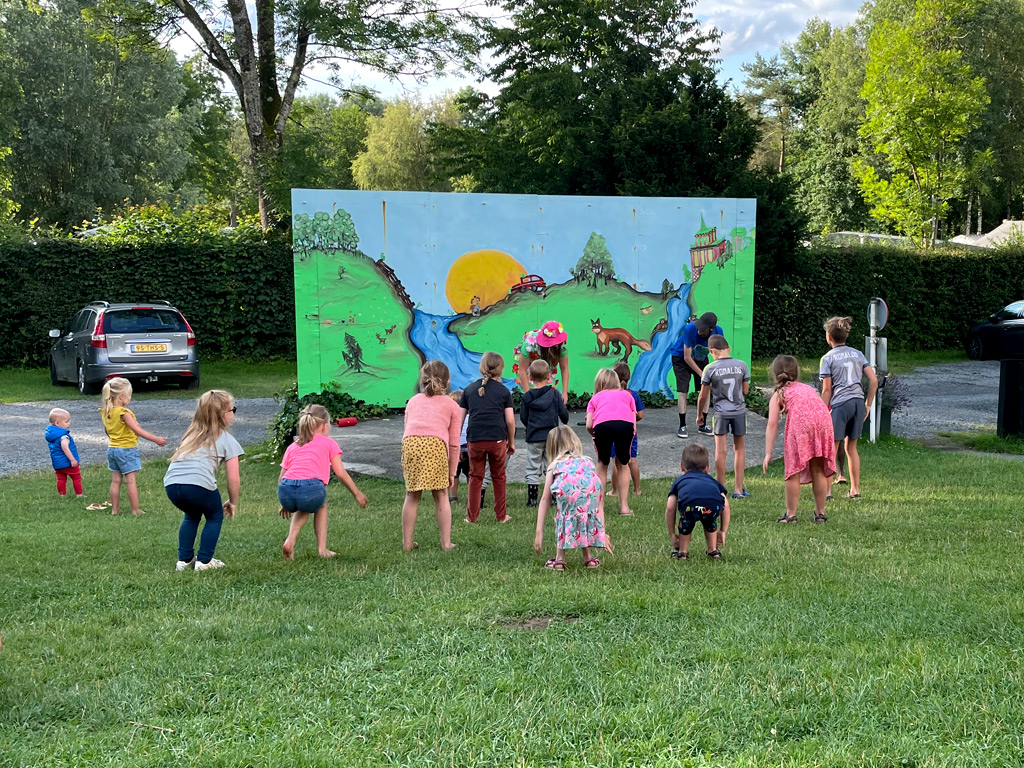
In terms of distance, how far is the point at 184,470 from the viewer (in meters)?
6.73

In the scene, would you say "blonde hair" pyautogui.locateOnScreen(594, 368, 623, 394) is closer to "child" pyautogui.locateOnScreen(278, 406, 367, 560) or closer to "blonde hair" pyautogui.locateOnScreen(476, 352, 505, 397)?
"blonde hair" pyautogui.locateOnScreen(476, 352, 505, 397)

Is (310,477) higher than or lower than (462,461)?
higher

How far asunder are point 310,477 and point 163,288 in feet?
52.8

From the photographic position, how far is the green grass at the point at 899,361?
21625 mm

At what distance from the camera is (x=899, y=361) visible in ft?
82.5

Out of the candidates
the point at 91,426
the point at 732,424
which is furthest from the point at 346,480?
the point at 91,426

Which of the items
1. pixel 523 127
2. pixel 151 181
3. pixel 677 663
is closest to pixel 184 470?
pixel 677 663

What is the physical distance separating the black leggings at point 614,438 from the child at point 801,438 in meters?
1.18

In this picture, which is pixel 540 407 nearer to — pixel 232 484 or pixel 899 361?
pixel 232 484

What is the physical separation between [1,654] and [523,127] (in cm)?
2409

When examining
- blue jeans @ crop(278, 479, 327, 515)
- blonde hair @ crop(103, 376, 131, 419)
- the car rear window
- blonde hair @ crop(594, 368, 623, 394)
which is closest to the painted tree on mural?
blonde hair @ crop(594, 368, 623, 394)

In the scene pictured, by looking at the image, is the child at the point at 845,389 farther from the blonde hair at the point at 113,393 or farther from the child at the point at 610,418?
the blonde hair at the point at 113,393

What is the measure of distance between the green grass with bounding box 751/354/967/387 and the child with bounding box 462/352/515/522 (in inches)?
491

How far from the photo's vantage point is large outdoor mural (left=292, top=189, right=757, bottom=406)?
13.8 m
